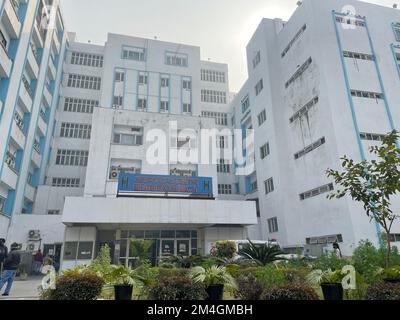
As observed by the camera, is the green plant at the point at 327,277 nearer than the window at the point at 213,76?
Yes

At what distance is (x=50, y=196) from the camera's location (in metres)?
29.2

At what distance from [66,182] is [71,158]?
2920 millimetres

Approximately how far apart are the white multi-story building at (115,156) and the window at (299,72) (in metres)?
8.45

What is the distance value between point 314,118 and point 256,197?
A: 41.3 ft

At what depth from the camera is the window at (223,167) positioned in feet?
128

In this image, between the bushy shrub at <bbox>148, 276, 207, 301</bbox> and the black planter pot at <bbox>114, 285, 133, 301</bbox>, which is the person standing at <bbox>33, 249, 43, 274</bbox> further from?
the bushy shrub at <bbox>148, 276, 207, 301</bbox>

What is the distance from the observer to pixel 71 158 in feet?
109

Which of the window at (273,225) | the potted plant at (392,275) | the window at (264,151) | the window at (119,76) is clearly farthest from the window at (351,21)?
the potted plant at (392,275)

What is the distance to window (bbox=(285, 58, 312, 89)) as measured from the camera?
1000 inches

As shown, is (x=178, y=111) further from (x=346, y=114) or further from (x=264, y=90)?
(x=346, y=114)

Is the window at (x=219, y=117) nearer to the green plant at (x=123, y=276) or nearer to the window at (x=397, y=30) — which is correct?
the window at (x=397, y=30)

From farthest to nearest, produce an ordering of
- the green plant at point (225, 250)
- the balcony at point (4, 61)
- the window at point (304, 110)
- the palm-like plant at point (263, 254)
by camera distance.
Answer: the window at point (304, 110)
the balcony at point (4, 61)
the green plant at point (225, 250)
the palm-like plant at point (263, 254)

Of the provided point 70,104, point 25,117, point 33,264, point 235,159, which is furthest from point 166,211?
point 70,104

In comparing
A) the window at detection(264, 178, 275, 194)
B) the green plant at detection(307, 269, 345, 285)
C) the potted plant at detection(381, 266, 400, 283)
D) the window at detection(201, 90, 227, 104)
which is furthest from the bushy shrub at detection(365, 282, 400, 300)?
the window at detection(201, 90, 227, 104)
